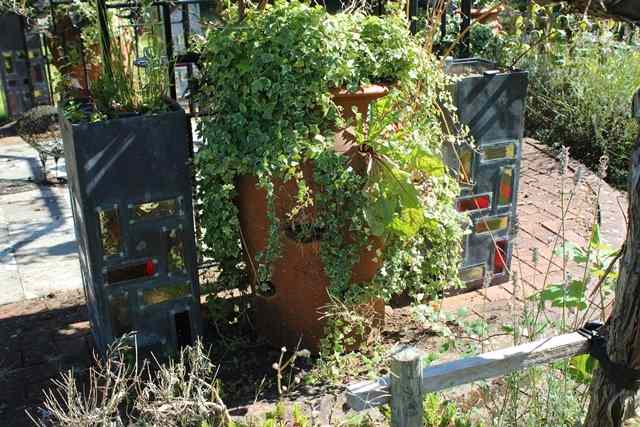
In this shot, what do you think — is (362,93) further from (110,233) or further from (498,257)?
(498,257)

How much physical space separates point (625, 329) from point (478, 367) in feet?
1.55

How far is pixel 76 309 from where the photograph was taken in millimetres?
4227

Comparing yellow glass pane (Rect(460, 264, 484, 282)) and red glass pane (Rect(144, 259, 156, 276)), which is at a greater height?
red glass pane (Rect(144, 259, 156, 276))

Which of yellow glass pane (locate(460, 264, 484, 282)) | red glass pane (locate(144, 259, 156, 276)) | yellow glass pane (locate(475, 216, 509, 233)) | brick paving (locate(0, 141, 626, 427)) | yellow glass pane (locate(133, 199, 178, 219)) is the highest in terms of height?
yellow glass pane (locate(133, 199, 178, 219))

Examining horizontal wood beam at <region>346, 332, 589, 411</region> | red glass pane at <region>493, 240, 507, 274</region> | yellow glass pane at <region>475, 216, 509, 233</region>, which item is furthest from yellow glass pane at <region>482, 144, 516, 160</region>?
horizontal wood beam at <region>346, 332, 589, 411</region>

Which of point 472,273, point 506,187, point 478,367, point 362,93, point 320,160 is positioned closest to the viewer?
point 478,367

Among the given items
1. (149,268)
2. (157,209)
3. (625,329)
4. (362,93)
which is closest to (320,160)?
(362,93)

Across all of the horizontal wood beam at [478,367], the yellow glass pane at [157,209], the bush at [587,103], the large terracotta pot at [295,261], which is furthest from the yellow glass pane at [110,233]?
the bush at [587,103]

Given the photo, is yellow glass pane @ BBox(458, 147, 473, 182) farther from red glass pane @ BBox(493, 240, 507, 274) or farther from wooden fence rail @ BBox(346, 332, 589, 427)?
wooden fence rail @ BBox(346, 332, 589, 427)

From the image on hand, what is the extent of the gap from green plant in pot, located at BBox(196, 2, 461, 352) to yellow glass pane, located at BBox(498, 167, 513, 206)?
0.63 m

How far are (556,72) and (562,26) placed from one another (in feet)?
1.77

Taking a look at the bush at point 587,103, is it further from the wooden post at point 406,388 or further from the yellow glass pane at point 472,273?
the wooden post at point 406,388

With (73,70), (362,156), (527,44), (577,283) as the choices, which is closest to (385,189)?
(362,156)

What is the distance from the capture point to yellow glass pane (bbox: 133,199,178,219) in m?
3.26
